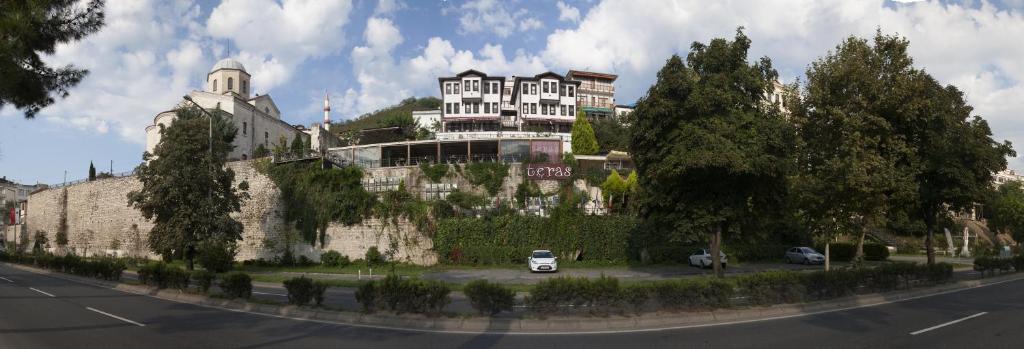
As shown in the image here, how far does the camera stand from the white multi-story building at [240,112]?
6397 cm

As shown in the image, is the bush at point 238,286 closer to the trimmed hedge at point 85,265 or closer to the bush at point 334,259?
the trimmed hedge at point 85,265

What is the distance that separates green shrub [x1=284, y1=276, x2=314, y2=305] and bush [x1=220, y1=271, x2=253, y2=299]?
7.39 ft

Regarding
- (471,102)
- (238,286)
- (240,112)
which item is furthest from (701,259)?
(240,112)

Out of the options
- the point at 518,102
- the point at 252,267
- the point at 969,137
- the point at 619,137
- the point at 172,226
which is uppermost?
the point at 518,102

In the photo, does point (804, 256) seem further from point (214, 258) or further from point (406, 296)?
point (214, 258)

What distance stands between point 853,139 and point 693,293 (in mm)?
10052

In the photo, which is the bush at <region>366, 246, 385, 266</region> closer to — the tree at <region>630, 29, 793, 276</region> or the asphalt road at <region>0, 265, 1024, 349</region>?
the asphalt road at <region>0, 265, 1024, 349</region>

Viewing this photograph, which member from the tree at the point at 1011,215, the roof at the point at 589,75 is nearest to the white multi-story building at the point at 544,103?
the roof at the point at 589,75

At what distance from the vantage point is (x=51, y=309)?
16344mm

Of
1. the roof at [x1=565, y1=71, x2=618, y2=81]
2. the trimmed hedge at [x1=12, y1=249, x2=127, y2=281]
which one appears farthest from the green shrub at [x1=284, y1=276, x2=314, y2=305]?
the roof at [x1=565, y1=71, x2=618, y2=81]

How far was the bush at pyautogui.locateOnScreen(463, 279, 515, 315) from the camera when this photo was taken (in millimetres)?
12836

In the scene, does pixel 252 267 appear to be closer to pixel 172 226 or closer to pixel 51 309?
pixel 172 226

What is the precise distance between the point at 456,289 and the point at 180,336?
10.8 metres

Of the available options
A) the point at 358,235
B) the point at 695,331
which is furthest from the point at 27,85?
the point at 358,235
